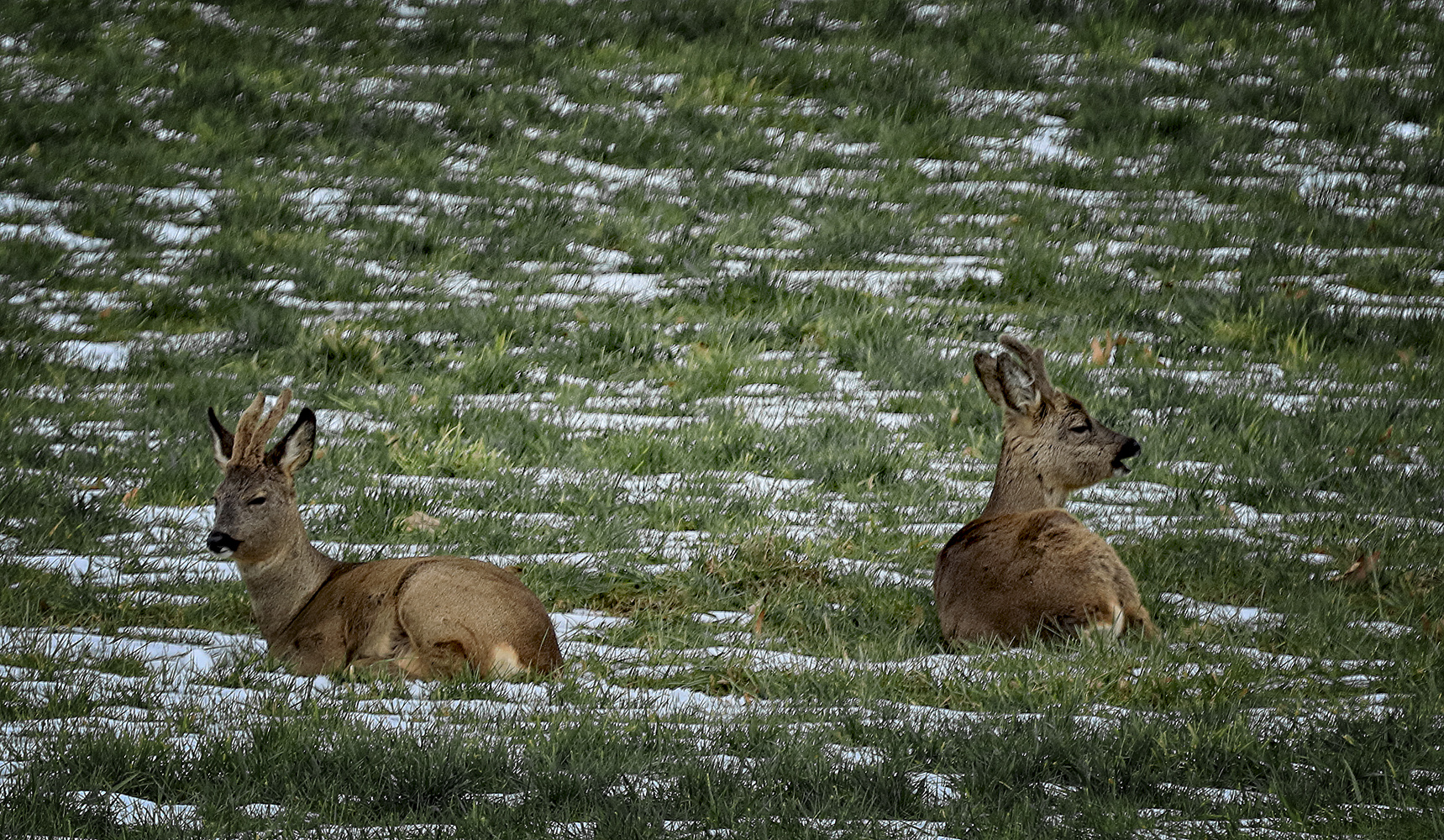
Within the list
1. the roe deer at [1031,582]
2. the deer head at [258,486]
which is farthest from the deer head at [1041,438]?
the deer head at [258,486]

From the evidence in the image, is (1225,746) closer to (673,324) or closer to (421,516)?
(421,516)

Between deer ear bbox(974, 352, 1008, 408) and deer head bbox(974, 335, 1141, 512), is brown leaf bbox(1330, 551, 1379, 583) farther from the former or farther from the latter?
deer ear bbox(974, 352, 1008, 408)

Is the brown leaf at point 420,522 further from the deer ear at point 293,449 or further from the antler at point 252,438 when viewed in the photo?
the antler at point 252,438

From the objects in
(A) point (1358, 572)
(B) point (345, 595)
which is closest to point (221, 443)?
(B) point (345, 595)

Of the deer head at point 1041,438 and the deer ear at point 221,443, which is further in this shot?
the deer head at point 1041,438

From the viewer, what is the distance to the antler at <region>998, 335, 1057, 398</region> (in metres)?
6.88

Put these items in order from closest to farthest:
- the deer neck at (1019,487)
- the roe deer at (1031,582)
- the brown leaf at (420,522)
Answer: the roe deer at (1031,582)
the deer neck at (1019,487)
the brown leaf at (420,522)

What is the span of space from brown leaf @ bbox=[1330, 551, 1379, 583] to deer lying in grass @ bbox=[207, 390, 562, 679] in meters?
3.33

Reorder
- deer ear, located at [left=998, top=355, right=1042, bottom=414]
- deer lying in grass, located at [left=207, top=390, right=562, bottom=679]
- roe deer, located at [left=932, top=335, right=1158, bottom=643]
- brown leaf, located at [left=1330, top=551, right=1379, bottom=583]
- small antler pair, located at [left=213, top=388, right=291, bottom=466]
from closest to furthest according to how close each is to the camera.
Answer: deer lying in grass, located at [left=207, top=390, right=562, bottom=679] → roe deer, located at [left=932, top=335, right=1158, bottom=643] → small antler pair, located at [left=213, top=388, right=291, bottom=466] → brown leaf, located at [left=1330, top=551, right=1379, bottom=583] → deer ear, located at [left=998, top=355, right=1042, bottom=414]

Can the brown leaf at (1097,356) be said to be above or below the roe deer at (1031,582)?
below

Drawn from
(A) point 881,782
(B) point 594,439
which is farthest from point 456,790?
(B) point 594,439

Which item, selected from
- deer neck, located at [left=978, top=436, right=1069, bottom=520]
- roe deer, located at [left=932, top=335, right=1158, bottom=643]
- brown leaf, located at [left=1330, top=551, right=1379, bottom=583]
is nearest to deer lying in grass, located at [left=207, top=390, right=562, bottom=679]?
roe deer, located at [left=932, top=335, right=1158, bottom=643]

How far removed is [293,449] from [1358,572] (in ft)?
14.4

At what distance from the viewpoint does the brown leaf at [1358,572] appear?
252 inches
